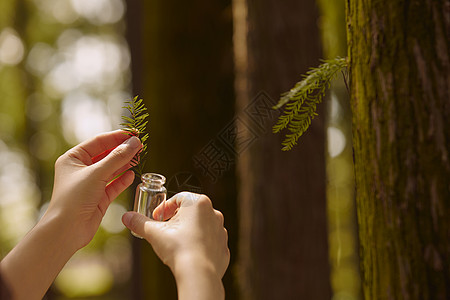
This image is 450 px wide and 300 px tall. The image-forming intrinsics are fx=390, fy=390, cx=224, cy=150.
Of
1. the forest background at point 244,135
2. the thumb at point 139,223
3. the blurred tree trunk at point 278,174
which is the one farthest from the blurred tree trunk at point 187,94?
the thumb at point 139,223

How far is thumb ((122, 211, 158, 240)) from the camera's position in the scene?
139 centimetres

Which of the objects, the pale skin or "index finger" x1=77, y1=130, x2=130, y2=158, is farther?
"index finger" x1=77, y1=130, x2=130, y2=158

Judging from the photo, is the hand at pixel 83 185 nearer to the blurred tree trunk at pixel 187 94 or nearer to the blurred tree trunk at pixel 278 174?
the blurred tree trunk at pixel 278 174

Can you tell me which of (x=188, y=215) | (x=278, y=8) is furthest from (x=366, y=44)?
(x=278, y=8)

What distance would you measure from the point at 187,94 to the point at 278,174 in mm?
1128

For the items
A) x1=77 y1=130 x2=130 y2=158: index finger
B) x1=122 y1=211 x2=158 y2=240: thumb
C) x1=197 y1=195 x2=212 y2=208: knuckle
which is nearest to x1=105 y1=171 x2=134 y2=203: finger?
x1=77 y1=130 x2=130 y2=158: index finger

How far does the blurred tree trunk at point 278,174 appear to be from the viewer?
2912mm

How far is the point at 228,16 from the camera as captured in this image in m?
3.59

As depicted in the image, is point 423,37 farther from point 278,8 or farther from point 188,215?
point 278,8

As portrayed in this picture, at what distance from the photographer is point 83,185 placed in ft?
5.15

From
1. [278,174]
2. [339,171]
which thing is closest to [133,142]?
[278,174]

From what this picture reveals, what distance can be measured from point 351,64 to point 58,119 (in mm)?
13429

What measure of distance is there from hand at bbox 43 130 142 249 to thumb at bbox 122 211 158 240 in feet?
0.74

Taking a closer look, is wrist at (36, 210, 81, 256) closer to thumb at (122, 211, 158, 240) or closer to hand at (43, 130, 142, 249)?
hand at (43, 130, 142, 249)
